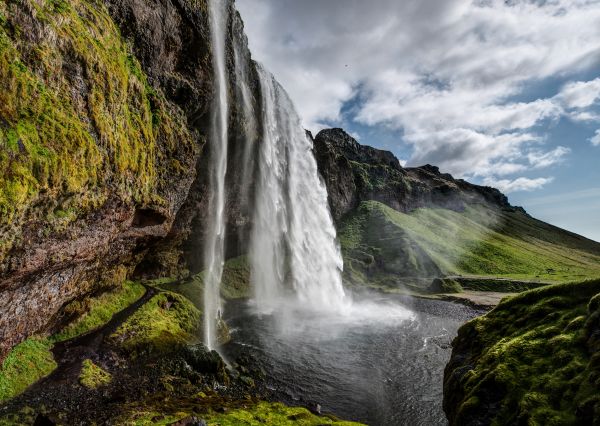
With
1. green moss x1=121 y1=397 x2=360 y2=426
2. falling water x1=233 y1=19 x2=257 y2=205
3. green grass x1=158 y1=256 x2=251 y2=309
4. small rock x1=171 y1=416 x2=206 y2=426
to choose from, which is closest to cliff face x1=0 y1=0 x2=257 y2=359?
green moss x1=121 y1=397 x2=360 y2=426

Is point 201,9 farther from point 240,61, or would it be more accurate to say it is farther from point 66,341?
point 66,341

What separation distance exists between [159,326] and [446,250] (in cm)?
9626

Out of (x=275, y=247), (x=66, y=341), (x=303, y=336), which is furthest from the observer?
(x=275, y=247)

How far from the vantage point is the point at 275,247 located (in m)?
59.7

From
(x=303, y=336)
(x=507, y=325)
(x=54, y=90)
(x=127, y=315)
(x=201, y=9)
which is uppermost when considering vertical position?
(x=201, y=9)

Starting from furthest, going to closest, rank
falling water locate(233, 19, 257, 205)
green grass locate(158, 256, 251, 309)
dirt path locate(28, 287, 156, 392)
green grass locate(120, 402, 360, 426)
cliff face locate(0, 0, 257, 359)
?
green grass locate(158, 256, 251, 309) < falling water locate(233, 19, 257, 205) < dirt path locate(28, 287, 156, 392) < cliff face locate(0, 0, 257, 359) < green grass locate(120, 402, 360, 426)

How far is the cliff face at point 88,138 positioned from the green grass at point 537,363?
2035 centimetres

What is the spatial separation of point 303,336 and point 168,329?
46.5ft

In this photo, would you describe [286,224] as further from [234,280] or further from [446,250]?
[446,250]

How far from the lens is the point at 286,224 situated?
60188 mm

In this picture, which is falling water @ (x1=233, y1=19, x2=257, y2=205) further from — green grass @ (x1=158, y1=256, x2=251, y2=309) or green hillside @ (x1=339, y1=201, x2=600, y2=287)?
green hillside @ (x1=339, y1=201, x2=600, y2=287)

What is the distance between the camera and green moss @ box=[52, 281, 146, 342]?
23.3 m

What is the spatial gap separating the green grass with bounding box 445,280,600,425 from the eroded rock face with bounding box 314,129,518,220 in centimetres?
9224

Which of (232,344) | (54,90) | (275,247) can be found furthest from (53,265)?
(275,247)
